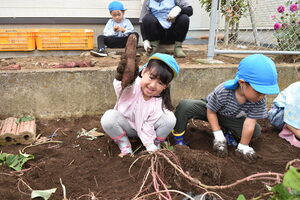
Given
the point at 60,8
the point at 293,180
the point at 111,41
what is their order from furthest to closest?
the point at 60,8, the point at 111,41, the point at 293,180

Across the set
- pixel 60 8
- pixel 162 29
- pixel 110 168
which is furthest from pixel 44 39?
pixel 110 168

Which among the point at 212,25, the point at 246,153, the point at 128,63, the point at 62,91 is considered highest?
the point at 212,25

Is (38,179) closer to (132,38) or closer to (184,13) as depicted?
(132,38)

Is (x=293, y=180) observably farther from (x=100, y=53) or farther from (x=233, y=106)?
(x=100, y=53)

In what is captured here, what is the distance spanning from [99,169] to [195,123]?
1.27m

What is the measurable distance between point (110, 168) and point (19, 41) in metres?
3.22

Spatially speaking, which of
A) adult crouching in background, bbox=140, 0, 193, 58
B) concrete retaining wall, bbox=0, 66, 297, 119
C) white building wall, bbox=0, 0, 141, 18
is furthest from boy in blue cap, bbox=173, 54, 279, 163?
white building wall, bbox=0, 0, 141, 18

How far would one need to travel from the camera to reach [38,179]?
176 cm

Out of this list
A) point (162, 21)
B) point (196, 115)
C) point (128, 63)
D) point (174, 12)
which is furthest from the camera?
point (162, 21)

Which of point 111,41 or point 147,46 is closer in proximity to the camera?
point 147,46

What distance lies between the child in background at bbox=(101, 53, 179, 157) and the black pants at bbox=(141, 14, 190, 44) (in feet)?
5.80

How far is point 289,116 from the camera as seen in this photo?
2568 millimetres

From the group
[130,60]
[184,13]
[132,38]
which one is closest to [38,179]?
[130,60]

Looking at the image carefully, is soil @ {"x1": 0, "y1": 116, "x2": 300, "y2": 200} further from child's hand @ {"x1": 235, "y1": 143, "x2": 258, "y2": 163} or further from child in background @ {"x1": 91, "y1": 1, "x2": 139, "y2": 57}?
child in background @ {"x1": 91, "y1": 1, "x2": 139, "y2": 57}
